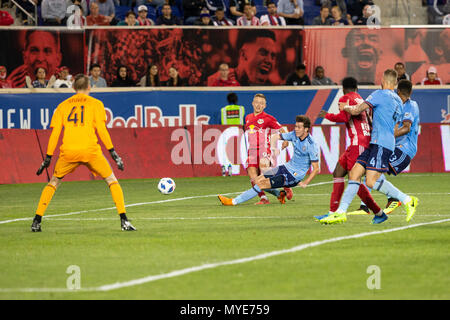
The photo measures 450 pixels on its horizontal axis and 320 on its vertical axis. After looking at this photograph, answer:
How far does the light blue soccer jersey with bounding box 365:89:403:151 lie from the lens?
1198 centimetres

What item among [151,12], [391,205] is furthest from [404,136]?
[151,12]

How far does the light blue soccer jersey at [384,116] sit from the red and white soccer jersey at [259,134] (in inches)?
162

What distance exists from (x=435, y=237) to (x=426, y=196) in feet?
20.7

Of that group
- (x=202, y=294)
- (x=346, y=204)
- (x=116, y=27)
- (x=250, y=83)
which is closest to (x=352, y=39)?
(x=250, y=83)

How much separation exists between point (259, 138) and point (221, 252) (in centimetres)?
662

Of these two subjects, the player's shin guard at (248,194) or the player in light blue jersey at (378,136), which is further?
the player's shin guard at (248,194)

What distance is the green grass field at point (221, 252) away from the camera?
24.9 feet

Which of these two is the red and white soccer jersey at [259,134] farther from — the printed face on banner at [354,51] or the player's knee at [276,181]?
the printed face on banner at [354,51]

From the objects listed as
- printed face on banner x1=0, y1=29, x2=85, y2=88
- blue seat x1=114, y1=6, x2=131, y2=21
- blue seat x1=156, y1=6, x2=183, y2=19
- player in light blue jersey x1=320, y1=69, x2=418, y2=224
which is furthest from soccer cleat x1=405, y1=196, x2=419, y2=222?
blue seat x1=114, y1=6, x2=131, y2=21

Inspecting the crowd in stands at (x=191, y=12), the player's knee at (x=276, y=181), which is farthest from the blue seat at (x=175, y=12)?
the player's knee at (x=276, y=181)

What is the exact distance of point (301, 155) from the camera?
15.6 metres

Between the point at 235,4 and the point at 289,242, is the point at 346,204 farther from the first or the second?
the point at 235,4

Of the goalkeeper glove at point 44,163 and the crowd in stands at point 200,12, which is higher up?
the crowd in stands at point 200,12

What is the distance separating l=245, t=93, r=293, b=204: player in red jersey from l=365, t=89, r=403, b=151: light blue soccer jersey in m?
3.95
